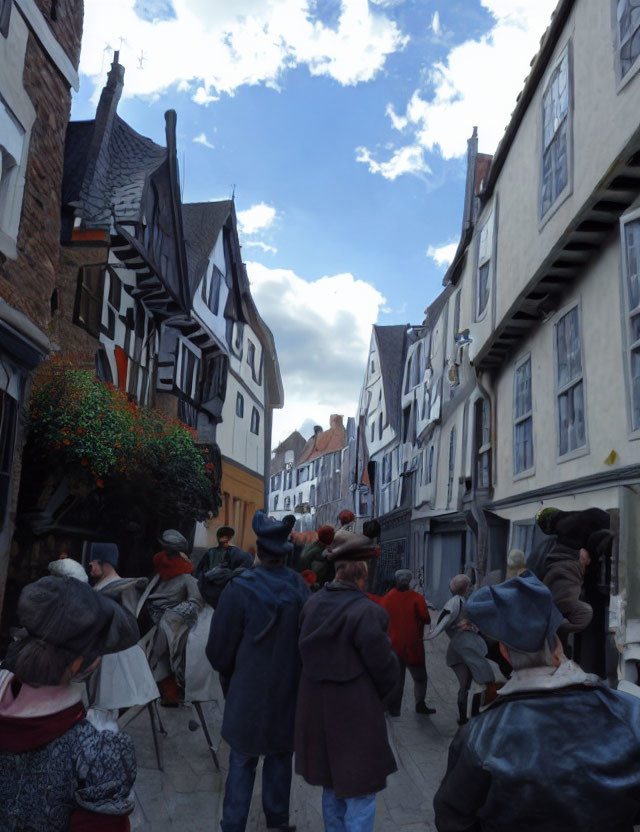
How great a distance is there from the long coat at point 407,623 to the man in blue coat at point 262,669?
11.0 ft

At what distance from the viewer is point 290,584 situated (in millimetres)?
4430

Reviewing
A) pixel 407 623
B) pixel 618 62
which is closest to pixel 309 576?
pixel 407 623

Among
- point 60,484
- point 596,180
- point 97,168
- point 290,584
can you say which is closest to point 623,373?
point 596,180

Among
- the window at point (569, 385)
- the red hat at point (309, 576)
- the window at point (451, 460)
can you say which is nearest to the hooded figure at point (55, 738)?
the red hat at point (309, 576)

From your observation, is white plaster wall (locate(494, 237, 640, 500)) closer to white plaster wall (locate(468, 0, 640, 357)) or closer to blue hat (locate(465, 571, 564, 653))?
white plaster wall (locate(468, 0, 640, 357))

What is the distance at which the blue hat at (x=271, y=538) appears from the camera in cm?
443

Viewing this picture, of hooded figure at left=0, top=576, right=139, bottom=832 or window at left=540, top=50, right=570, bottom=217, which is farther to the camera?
window at left=540, top=50, right=570, bottom=217

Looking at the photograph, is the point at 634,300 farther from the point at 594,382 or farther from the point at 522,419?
the point at 522,419

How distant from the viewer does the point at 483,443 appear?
14.1 metres

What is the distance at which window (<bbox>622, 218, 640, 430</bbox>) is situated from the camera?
23.5ft

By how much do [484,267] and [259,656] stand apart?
11.0 metres

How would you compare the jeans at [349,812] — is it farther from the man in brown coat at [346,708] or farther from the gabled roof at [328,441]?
the gabled roof at [328,441]

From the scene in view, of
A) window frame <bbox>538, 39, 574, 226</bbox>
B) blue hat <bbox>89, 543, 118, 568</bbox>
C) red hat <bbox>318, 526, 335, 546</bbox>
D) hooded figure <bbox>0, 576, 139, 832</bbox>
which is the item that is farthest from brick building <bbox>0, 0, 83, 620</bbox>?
window frame <bbox>538, 39, 574, 226</bbox>

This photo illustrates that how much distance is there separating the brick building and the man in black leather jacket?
638 cm
